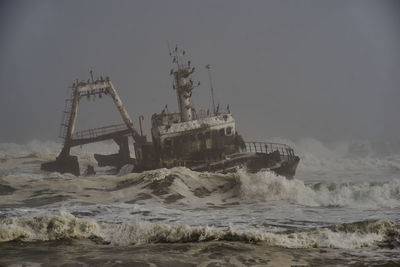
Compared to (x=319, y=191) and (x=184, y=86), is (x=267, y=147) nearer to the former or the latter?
(x=319, y=191)

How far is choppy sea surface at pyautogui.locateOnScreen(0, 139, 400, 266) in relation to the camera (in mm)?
6113

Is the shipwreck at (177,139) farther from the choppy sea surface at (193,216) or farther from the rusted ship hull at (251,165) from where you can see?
the choppy sea surface at (193,216)

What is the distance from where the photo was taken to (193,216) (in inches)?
336

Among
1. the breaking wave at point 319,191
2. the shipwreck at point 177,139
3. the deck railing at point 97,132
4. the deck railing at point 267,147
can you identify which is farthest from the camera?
the deck railing at point 267,147

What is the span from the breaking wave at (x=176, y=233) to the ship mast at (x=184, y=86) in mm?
5437

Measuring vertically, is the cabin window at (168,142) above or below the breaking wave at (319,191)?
above

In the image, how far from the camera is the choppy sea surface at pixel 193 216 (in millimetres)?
6113

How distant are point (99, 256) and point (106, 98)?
7317 millimetres

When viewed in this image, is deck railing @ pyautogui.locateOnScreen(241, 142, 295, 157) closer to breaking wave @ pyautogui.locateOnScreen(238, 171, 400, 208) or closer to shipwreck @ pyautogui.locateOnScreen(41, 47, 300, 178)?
shipwreck @ pyautogui.locateOnScreen(41, 47, 300, 178)

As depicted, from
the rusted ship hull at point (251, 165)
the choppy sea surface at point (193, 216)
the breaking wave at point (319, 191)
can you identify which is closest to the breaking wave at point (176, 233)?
the choppy sea surface at point (193, 216)

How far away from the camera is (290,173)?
11.7 m

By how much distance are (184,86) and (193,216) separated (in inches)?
207

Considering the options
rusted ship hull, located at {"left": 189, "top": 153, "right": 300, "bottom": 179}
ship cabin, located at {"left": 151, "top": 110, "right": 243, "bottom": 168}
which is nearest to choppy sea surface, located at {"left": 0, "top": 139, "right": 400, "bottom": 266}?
rusted ship hull, located at {"left": 189, "top": 153, "right": 300, "bottom": 179}

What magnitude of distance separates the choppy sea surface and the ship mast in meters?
2.32
